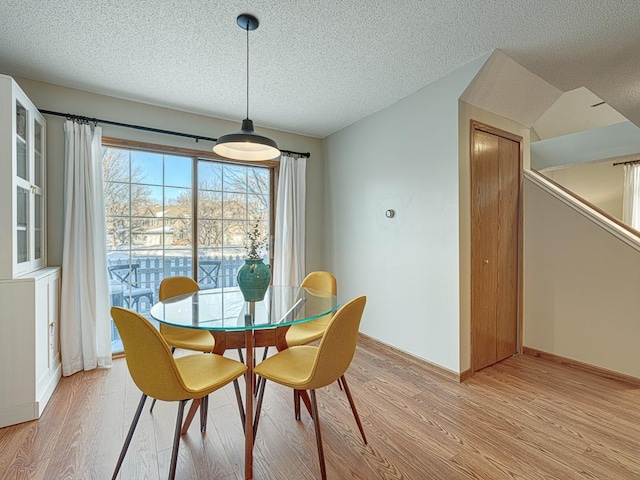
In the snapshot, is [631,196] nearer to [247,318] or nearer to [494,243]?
[494,243]

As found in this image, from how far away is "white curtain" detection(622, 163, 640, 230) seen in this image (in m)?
4.86

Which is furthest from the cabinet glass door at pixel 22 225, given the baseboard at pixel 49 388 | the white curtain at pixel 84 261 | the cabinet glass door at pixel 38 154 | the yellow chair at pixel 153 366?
the yellow chair at pixel 153 366

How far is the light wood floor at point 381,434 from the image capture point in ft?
5.29

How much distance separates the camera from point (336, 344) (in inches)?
59.9

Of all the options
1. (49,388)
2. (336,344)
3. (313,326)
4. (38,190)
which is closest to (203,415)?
(313,326)

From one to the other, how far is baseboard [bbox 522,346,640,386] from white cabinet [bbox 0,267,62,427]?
14.0 feet

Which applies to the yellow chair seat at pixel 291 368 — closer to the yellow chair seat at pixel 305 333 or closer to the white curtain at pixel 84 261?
the yellow chair seat at pixel 305 333

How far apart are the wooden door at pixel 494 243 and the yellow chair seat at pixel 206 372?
6.98ft

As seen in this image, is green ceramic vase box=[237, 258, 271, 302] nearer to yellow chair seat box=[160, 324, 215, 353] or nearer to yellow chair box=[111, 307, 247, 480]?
yellow chair seat box=[160, 324, 215, 353]

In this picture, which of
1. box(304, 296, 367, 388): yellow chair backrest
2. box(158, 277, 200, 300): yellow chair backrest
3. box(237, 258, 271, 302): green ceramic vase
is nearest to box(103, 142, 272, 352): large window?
box(158, 277, 200, 300): yellow chair backrest

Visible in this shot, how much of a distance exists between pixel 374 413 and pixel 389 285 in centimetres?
143

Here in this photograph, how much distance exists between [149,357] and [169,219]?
2344 mm

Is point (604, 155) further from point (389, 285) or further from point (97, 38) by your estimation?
point (97, 38)

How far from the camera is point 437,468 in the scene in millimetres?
1622
